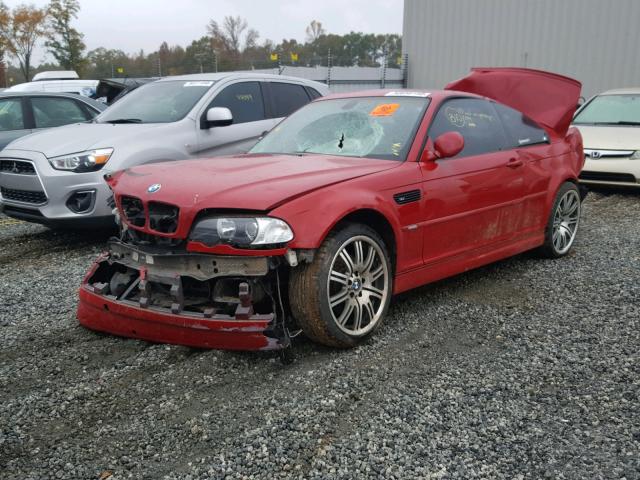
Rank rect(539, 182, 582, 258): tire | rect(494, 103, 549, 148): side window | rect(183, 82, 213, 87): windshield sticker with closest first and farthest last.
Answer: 1. rect(494, 103, 549, 148): side window
2. rect(539, 182, 582, 258): tire
3. rect(183, 82, 213, 87): windshield sticker

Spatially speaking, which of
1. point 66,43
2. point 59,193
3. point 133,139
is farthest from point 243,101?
point 66,43

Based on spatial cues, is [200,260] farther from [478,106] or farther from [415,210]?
[478,106]

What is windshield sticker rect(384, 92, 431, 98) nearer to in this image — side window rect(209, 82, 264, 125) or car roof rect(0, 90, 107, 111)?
side window rect(209, 82, 264, 125)

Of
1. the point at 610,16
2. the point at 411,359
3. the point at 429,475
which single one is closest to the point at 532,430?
the point at 429,475

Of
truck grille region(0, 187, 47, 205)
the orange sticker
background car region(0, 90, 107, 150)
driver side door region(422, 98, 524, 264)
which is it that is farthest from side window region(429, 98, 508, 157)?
background car region(0, 90, 107, 150)

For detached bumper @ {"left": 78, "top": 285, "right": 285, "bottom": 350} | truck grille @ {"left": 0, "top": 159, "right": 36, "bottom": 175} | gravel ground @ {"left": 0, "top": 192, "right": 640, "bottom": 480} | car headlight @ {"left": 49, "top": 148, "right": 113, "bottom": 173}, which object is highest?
car headlight @ {"left": 49, "top": 148, "right": 113, "bottom": 173}

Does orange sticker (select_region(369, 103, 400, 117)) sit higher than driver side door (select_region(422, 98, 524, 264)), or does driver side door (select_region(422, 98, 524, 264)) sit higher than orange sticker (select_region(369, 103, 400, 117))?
orange sticker (select_region(369, 103, 400, 117))

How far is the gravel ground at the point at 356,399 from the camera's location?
2.55 meters

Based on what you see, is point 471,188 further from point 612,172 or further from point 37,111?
point 37,111

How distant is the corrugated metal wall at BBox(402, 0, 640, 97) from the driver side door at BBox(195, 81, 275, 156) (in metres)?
13.0

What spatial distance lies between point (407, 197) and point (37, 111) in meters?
6.59

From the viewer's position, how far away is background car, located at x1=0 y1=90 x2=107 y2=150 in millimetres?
8367

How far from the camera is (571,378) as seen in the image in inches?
129

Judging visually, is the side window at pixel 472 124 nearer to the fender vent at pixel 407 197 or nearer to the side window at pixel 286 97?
the fender vent at pixel 407 197
